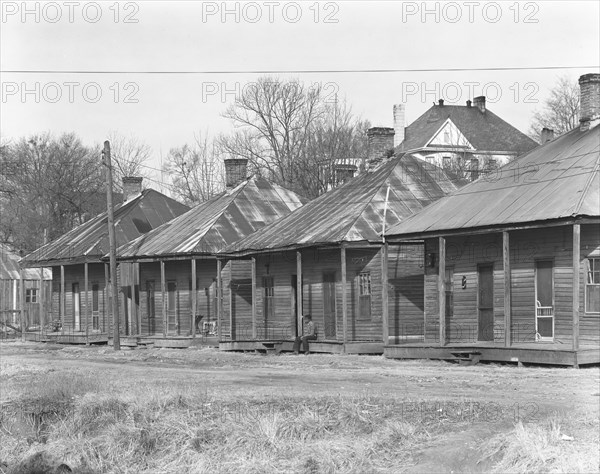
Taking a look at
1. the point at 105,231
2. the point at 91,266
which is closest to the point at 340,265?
the point at 105,231

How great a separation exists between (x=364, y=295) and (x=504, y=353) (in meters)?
7.31

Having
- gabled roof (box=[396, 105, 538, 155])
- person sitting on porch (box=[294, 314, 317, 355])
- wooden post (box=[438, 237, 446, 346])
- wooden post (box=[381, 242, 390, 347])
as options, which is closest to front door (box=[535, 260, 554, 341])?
wooden post (box=[438, 237, 446, 346])

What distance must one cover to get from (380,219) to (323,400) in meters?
14.7

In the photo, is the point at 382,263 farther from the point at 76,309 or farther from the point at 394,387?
the point at 76,309

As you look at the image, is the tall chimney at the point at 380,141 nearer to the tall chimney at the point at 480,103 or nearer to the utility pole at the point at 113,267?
the utility pole at the point at 113,267

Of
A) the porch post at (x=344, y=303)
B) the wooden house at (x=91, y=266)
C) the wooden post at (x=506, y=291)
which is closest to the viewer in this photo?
the wooden post at (x=506, y=291)

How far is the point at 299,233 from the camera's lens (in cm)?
3297

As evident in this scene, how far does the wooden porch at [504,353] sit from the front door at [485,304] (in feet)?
2.25

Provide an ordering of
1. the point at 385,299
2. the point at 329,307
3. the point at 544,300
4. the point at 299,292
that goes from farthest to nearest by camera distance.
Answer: the point at 329,307, the point at 299,292, the point at 385,299, the point at 544,300

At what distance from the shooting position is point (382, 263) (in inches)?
1161

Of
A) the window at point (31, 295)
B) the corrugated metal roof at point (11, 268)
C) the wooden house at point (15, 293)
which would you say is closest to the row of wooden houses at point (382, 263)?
the wooden house at point (15, 293)

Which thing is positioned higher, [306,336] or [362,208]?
[362,208]

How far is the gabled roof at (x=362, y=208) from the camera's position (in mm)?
30594

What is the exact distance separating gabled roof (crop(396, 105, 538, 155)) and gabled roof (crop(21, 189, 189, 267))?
82.9 feet
